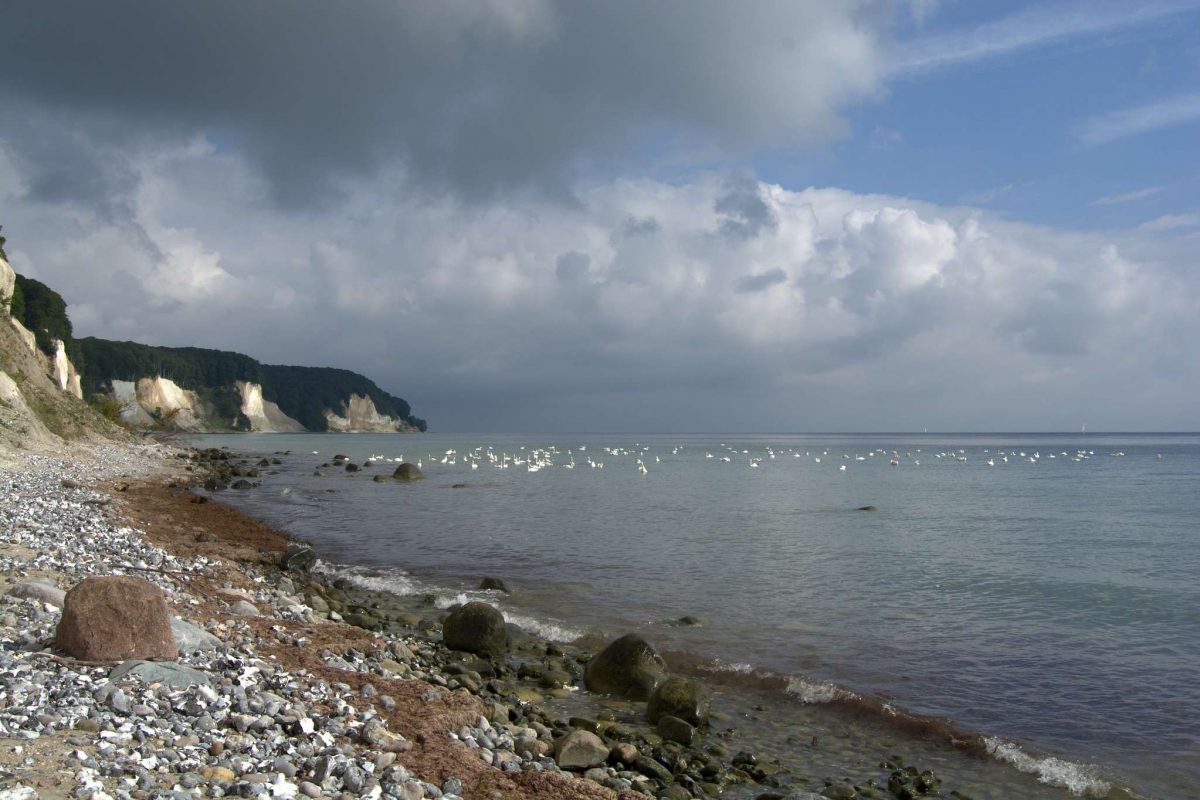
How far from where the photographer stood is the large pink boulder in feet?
24.7

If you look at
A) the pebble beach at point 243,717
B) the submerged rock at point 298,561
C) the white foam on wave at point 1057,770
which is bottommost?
the white foam on wave at point 1057,770

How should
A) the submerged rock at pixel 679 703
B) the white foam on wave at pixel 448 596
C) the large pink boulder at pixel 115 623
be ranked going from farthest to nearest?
the white foam on wave at pixel 448 596 → the submerged rock at pixel 679 703 → the large pink boulder at pixel 115 623

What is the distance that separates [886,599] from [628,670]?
28.2 feet

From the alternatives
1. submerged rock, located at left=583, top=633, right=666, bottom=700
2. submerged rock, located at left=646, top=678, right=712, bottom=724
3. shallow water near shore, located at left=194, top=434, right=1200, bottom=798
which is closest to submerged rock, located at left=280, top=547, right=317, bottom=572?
shallow water near shore, located at left=194, top=434, right=1200, bottom=798

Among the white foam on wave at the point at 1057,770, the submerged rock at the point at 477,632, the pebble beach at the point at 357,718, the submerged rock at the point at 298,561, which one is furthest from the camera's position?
the submerged rock at the point at 298,561

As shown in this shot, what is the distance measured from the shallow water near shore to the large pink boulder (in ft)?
23.4

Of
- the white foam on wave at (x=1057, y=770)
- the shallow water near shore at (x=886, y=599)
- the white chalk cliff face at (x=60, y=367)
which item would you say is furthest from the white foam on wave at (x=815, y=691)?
the white chalk cliff face at (x=60, y=367)

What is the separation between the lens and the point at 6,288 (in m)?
51.3

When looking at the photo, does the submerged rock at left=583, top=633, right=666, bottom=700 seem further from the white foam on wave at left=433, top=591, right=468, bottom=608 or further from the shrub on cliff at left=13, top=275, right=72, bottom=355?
the shrub on cliff at left=13, top=275, right=72, bottom=355

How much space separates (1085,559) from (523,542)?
17109 millimetres

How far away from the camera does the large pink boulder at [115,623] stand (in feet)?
24.7

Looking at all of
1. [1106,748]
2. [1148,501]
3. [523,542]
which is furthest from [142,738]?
[1148,501]

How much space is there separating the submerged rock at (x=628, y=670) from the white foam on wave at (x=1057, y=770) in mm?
4453

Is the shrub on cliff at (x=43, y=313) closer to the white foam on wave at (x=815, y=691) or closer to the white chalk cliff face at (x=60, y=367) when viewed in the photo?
the white chalk cliff face at (x=60, y=367)
